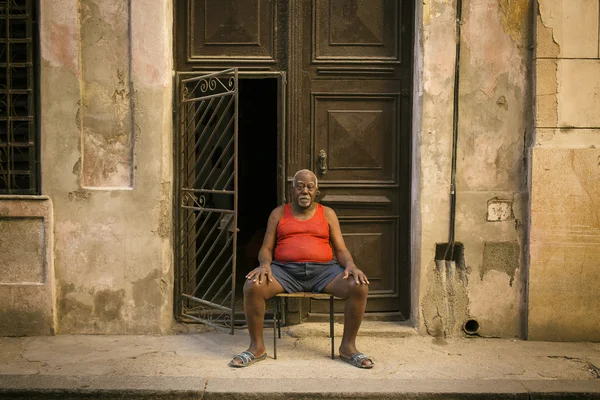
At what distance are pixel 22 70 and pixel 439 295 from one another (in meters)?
4.23

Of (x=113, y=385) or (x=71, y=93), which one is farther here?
(x=71, y=93)

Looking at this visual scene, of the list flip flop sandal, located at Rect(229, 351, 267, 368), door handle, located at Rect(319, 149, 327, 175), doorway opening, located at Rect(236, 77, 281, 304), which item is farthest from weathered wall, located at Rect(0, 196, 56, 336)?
doorway opening, located at Rect(236, 77, 281, 304)

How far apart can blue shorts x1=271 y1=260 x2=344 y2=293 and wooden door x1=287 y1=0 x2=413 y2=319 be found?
95 cm

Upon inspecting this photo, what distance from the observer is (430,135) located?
20.6ft

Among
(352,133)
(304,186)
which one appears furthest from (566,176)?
(304,186)

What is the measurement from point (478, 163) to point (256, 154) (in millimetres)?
6184

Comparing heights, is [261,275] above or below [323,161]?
below

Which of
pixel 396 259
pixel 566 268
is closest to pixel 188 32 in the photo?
pixel 396 259

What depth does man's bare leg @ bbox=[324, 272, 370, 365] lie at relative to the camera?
18.0 feet

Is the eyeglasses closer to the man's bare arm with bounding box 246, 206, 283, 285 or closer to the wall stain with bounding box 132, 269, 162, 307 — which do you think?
the man's bare arm with bounding box 246, 206, 283, 285

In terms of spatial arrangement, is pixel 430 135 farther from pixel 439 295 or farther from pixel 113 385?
pixel 113 385

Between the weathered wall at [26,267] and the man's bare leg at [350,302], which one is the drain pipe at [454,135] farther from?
the weathered wall at [26,267]

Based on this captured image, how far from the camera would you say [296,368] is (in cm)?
538

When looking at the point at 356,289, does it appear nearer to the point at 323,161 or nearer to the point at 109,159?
the point at 323,161
